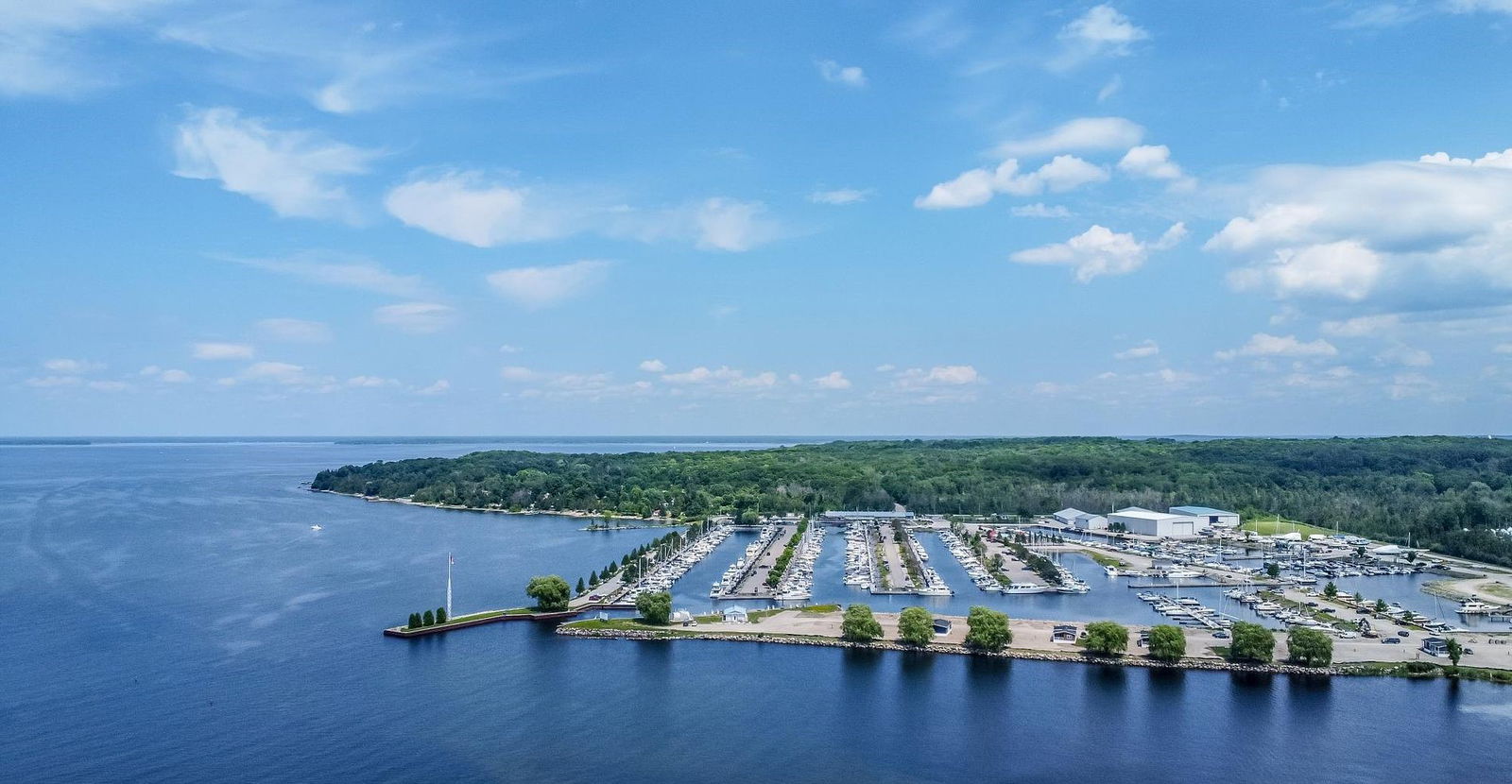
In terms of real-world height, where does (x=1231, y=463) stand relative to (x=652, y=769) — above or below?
above

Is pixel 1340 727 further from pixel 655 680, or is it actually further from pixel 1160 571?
pixel 1160 571

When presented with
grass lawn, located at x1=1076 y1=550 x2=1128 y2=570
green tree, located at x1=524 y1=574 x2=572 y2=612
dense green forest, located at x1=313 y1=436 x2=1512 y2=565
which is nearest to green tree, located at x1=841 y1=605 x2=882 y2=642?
green tree, located at x1=524 y1=574 x2=572 y2=612

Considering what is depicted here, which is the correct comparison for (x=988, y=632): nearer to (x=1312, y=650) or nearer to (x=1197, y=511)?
(x=1312, y=650)

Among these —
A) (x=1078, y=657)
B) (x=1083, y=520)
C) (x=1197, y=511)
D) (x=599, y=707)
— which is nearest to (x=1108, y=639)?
(x=1078, y=657)

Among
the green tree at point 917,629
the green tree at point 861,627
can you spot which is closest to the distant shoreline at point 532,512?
the green tree at point 861,627

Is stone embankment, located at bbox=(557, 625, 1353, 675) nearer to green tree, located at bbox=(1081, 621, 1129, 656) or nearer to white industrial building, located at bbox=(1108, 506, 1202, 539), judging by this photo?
green tree, located at bbox=(1081, 621, 1129, 656)

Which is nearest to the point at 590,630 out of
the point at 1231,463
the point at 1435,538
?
the point at 1435,538

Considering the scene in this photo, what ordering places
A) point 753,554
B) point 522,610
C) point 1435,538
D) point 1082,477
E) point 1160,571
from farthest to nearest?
point 1082,477, point 1435,538, point 753,554, point 1160,571, point 522,610
